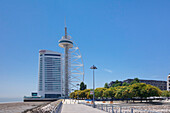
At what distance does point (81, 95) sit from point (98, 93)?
3374cm

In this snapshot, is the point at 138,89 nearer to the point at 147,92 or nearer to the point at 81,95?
the point at 147,92

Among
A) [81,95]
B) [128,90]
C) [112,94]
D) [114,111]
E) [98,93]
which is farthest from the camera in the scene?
[81,95]

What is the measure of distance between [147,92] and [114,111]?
41821 mm

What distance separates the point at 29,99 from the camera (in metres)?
196

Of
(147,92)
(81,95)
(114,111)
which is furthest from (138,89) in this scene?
(81,95)

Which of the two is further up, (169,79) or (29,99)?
(169,79)

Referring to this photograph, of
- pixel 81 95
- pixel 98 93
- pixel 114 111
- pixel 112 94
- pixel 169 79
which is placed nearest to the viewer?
pixel 114 111

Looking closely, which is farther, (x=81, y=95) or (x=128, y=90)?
(x=81, y=95)

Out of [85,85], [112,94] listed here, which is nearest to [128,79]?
[85,85]

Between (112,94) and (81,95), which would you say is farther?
(81,95)

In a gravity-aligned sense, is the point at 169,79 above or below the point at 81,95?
above

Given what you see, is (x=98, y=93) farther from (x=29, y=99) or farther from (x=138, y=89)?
(x=29, y=99)

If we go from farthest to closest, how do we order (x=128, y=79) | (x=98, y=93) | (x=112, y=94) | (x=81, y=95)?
(x=128, y=79), (x=81, y=95), (x=98, y=93), (x=112, y=94)

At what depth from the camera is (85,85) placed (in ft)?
648
